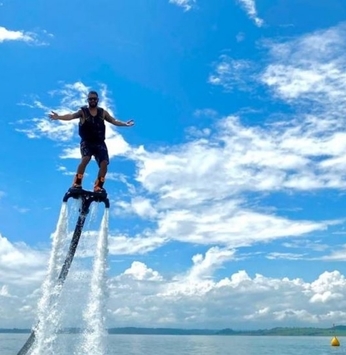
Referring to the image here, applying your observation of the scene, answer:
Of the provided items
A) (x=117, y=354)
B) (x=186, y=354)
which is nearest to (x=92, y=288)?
(x=117, y=354)

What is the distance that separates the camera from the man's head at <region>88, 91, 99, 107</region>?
15.8m

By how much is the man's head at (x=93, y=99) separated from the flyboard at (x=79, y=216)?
246 centimetres

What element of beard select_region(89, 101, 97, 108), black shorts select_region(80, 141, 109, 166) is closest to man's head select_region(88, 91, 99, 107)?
beard select_region(89, 101, 97, 108)

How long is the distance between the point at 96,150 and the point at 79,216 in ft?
6.53

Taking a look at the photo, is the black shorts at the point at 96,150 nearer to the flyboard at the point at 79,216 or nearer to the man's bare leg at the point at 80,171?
the man's bare leg at the point at 80,171

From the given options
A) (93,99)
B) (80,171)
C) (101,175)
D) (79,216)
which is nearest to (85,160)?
(80,171)

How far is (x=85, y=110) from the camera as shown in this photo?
15875mm

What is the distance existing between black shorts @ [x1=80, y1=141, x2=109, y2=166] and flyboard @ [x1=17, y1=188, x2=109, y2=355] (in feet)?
3.52

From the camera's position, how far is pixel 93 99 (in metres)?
15.8

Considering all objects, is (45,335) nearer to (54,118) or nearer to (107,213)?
(107,213)

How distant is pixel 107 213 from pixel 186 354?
114294mm

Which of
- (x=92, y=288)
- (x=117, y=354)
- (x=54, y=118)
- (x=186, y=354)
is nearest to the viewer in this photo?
(x=54, y=118)

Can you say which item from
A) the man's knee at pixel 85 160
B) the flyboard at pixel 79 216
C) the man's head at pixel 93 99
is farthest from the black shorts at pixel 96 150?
the man's head at pixel 93 99

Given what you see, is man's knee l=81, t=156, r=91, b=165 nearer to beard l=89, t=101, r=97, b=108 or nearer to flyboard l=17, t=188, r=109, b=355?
flyboard l=17, t=188, r=109, b=355
